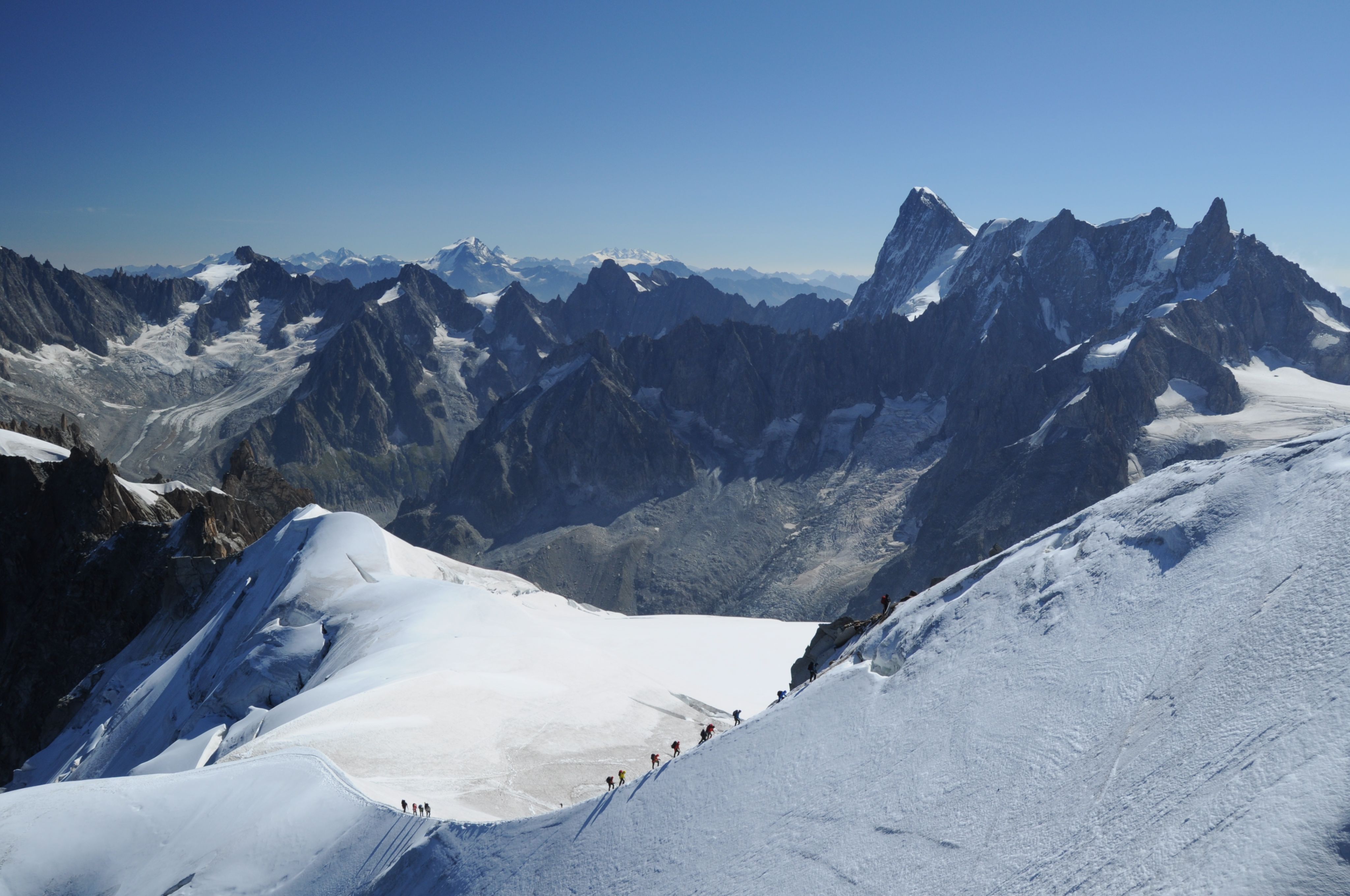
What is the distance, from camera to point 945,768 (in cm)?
2058

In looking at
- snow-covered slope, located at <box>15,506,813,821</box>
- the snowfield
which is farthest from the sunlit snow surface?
the snowfield

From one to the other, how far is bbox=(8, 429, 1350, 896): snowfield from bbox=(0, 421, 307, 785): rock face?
42898 mm

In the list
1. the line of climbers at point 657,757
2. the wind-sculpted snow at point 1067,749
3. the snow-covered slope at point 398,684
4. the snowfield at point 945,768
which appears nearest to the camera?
the wind-sculpted snow at point 1067,749

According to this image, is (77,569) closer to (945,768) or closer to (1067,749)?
(945,768)

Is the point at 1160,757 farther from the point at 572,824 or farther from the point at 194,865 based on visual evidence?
the point at 194,865

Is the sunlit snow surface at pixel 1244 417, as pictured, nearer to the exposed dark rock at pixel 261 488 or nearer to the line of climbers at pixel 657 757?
the exposed dark rock at pixel 261 488

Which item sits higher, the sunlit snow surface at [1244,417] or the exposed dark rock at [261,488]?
the sunlit snow surface at [1244,417]

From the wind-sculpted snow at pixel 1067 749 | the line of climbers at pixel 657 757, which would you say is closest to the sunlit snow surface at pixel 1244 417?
the line of climbers at pixel 657 757

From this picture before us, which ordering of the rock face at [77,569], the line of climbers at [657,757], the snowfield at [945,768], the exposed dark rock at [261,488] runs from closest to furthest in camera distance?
1. the snowfield at [945,768]
2. the line of climbers at [657,757]
3. the rock face at [77,569]
4. the exposed dark rock at [261,488]

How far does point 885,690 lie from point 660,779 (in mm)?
7670

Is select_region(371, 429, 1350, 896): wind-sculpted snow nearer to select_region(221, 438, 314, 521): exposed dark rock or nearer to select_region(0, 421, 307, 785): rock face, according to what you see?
select_region(0, 421, 307, 785): rock face

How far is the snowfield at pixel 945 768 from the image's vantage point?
52.0 feet

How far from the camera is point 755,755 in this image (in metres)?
24.2

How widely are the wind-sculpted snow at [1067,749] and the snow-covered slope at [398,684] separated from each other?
999cm
